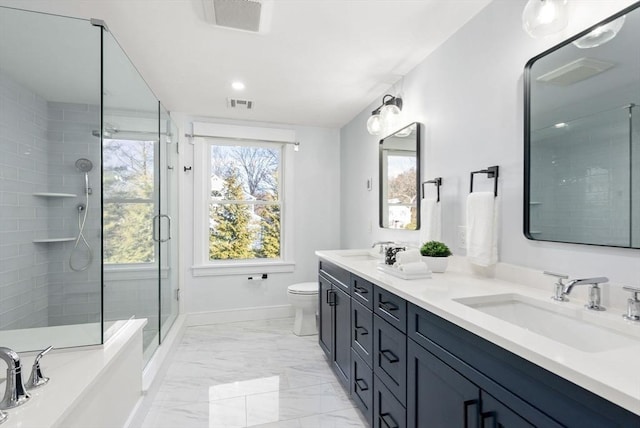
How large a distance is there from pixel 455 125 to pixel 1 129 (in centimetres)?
269

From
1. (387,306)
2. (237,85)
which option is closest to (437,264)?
(387,306)

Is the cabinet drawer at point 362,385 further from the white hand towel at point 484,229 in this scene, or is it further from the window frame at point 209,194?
the window frame at point 209,194

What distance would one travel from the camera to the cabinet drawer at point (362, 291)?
5.50 ft

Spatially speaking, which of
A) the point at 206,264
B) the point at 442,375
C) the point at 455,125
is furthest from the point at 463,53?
the point at 206,264

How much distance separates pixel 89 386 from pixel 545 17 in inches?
86.3

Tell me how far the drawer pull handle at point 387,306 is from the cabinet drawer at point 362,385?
41 cm

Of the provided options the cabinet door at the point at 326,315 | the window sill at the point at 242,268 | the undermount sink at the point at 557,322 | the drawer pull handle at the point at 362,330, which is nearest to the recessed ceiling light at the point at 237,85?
the cabinet door at the point at 326,315

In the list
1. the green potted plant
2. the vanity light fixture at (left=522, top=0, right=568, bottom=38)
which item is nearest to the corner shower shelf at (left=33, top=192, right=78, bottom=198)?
the green potted plant

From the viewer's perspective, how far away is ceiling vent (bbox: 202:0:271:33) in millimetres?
1584

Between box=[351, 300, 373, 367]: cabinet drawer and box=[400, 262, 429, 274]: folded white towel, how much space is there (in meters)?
0.32

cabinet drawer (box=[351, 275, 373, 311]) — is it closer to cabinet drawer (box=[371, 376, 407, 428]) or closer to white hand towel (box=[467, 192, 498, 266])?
cabinet drawer (box=[371, 376, 407, 428])

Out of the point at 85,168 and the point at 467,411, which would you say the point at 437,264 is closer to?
the point at 467,411

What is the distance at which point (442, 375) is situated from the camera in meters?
1.07

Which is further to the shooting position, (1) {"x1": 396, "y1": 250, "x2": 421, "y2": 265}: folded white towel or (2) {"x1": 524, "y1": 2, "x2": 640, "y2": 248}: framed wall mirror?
(1) {"x1": 396, "y1": 250, "x2": 421, "y2": 265}: folded white towel
